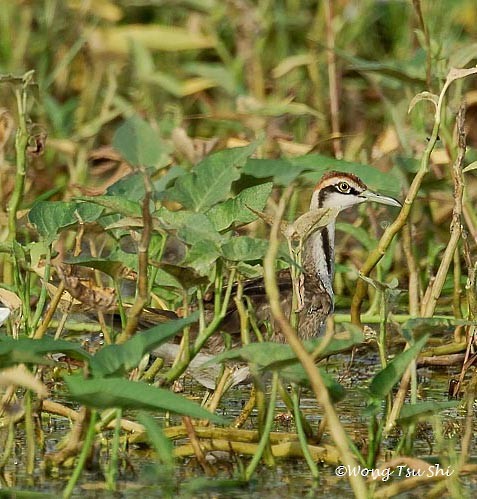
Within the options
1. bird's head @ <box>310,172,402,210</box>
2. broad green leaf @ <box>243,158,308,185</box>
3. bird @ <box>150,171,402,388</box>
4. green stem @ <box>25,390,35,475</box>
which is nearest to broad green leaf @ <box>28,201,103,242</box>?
green stem @ <box>25,390,35,475</box>

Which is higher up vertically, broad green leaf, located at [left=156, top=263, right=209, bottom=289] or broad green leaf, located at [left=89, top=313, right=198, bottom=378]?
broad green leaf, located at [left=156, top=263, right=209, bottom=289]

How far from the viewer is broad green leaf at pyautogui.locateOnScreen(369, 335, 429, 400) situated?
8.63 feet

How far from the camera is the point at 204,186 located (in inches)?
132

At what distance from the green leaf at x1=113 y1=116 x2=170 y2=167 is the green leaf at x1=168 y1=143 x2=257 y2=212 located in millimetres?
151

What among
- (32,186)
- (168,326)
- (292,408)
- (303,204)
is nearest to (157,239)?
(292,408)

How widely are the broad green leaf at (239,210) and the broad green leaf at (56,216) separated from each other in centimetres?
27

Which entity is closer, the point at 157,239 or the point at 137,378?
the point at 137,378

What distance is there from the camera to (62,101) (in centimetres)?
696

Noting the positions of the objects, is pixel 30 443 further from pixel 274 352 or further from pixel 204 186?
pixel 204 186

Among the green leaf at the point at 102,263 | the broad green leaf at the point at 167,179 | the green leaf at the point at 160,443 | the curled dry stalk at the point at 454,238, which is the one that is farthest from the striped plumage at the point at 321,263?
the green leaf at the point at 160,443

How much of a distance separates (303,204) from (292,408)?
90.6 inches

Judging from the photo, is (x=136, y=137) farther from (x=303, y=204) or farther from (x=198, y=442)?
(x=303, y=204)

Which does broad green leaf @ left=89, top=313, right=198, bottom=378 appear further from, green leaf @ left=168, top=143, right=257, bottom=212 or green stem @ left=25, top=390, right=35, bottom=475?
green leaf @ left=168, top=143, right=257, bottom=212

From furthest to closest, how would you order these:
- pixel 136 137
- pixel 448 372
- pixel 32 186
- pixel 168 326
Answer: pixel 32 186, pixel 448 372, pixel 136 137, pixel 168 326
